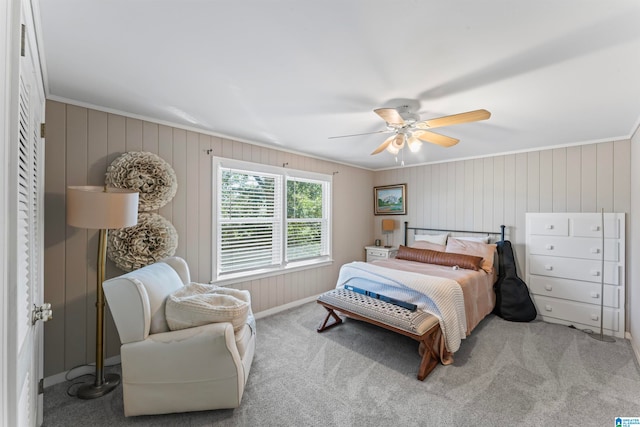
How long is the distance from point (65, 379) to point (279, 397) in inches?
70.8

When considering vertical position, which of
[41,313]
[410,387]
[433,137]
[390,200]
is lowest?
[410,387]

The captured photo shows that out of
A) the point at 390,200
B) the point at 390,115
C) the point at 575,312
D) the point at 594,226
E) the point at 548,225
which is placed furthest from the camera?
the point at 390,200

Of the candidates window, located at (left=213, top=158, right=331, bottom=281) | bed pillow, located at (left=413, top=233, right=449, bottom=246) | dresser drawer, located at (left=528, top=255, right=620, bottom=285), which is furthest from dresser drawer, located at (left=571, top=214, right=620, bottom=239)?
window, located at (left=213, top=158, right=331, bottom=281)

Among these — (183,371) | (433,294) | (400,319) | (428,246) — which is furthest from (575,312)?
(183,371)

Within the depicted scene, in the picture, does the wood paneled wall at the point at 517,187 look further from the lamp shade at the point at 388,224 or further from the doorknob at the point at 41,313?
the doorknob at the point at 41,313

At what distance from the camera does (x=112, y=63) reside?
1.74 m

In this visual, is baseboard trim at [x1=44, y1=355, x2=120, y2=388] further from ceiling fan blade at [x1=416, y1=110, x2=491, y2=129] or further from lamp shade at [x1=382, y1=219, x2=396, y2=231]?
lamp shade at [x1=382, y1=219, x2=396, y2=231]

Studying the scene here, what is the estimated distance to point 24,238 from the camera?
4.14 feet

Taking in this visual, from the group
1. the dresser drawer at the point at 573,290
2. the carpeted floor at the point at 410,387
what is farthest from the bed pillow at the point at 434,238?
the carpeted floor at the point at 410,387

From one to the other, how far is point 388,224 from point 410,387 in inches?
122

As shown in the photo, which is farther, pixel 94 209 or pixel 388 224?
pixel 388 224

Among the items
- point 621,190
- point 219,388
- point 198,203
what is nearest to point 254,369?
point 219,388

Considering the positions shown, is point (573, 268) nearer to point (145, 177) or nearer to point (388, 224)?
point (388, 224)

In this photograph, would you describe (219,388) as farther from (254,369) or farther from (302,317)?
(302,317)
